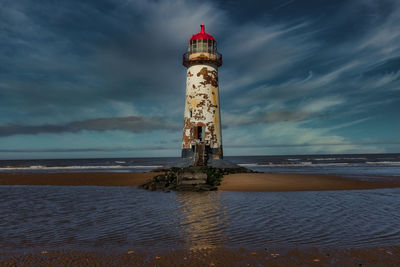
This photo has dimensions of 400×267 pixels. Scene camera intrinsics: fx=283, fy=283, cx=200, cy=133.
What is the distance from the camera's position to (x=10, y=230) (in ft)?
22.6

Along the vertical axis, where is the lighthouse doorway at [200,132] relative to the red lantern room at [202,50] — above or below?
below

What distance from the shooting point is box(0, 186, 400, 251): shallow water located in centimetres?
581

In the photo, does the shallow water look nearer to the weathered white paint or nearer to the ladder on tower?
the ladder on tower

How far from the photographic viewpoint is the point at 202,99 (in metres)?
25.4

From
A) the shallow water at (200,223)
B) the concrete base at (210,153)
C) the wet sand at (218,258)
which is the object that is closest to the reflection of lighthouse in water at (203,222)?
the shallow water at (200,223)

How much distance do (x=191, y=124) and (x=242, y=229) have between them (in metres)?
19.0

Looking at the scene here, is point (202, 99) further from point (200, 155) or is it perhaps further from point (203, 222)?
point (203, 222)

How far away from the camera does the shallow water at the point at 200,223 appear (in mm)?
5809

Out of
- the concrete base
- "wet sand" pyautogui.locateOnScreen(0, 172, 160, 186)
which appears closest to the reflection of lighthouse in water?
"wet sand" pyautogui.locateOnScreen(0, 172, 160, 186)

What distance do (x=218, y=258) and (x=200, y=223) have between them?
8.44 feet

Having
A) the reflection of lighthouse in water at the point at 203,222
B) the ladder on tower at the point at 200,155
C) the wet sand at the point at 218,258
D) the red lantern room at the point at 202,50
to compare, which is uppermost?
the red lantern room at the point at 202,50

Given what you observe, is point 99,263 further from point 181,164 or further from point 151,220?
point 181,164

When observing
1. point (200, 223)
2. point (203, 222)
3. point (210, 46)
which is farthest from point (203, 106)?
point (200, 223)

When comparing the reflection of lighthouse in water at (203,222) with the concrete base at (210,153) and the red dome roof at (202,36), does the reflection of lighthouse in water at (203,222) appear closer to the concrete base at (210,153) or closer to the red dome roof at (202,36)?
the concrete base at (210,153)
